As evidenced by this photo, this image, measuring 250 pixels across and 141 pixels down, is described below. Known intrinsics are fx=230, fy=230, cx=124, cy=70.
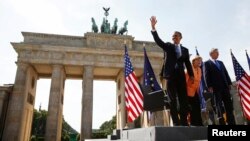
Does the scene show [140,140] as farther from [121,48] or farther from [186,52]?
[121,48]

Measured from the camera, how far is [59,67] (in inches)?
1137

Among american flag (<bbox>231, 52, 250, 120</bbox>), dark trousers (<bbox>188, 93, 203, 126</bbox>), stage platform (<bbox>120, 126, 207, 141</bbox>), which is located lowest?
stage platform (<bbox>120, 126, 207, 141</bbox>)

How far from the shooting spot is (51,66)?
29672mm

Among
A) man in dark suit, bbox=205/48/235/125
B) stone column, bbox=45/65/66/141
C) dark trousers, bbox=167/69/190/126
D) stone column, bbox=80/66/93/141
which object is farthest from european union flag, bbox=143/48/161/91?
stone column, bbox=45/65/66/141

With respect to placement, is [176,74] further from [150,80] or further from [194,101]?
[150,80]

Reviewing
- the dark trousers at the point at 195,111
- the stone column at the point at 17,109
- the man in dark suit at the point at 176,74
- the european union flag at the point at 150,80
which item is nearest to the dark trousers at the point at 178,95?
the man in dark suit at the point at 176,74

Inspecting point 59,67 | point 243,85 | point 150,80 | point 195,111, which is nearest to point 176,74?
point 195,111

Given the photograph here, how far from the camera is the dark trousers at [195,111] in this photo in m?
5.94

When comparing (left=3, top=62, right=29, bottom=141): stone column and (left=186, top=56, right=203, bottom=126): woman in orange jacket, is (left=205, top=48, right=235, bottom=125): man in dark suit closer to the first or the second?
(left=186, top=56, right=203, bottom=126): woman in orange jacket

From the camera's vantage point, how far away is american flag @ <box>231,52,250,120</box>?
1266 cm

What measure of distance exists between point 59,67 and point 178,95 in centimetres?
2499

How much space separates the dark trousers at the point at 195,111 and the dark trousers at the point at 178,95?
0.27 m

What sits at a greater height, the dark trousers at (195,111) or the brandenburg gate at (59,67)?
the brandenburg gate at (59,67)

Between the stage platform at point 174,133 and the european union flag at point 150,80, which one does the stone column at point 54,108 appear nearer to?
the european union flag at point 150,80
